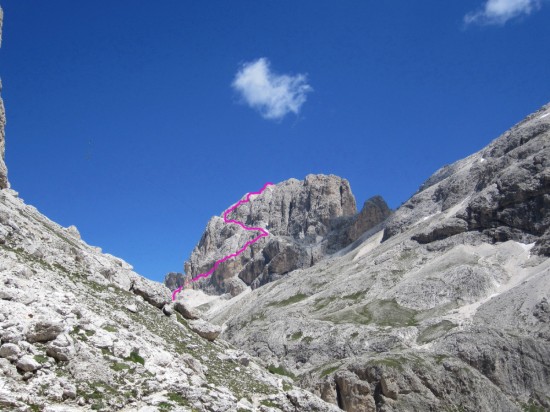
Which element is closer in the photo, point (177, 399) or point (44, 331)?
point (44, 331)

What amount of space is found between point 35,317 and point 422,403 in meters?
74.7

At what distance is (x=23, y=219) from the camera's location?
3997 cm

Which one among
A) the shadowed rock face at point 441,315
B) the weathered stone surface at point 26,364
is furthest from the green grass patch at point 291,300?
the weathered stone surface at point 26,364

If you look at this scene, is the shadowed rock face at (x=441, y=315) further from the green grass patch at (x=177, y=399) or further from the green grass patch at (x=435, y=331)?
the green grass patch at (x=177, y=399)

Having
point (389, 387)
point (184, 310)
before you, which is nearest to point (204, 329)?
point (184, 310)

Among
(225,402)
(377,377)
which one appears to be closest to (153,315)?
(225,402)

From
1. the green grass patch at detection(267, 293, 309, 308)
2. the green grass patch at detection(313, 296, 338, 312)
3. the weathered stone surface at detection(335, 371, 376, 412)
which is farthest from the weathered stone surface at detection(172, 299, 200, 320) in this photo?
the green grass patch at detection(267, 293, 309, 308)

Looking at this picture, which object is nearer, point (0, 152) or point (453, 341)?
point (0, 152)

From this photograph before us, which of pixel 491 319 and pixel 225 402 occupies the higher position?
pixel 491 319

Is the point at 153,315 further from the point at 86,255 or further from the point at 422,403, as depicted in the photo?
the point at 422,403

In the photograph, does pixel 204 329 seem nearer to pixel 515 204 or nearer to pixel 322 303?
pixel 322 303

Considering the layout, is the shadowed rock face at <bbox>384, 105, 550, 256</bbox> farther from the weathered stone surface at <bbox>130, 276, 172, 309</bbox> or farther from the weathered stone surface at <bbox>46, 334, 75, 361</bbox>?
the weathered stone surface at <bbox>46, 334, 75, 361</bbox>

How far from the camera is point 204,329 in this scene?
4228 centimetres

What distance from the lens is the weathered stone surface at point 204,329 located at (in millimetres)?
41969
